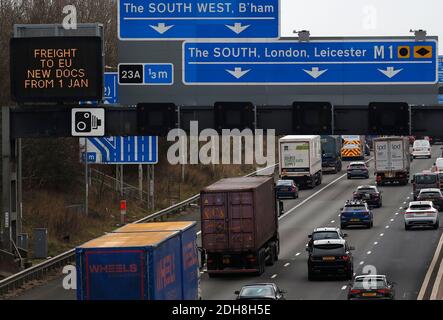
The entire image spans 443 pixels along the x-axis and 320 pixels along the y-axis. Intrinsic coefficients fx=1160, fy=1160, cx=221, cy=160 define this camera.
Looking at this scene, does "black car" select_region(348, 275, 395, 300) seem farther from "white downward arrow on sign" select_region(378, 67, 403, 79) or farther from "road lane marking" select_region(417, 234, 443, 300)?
"white downward arrow on sign" select_region(378, 67, 403, 79)

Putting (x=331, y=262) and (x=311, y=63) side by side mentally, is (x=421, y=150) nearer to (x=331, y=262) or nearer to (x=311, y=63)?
(x=331, y=262)

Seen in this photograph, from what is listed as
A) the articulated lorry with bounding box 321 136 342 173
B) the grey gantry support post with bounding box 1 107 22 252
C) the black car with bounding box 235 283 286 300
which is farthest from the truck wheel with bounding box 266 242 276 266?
the articulated lorry with bounding box 321 136 342 173

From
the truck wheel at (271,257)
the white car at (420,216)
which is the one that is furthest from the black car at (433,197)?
the truck wheel at (271,257)

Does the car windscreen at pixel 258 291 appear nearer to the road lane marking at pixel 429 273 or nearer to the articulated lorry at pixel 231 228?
the road lane marking at pixel 429 273

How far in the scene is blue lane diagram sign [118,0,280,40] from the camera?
38062 millimetres

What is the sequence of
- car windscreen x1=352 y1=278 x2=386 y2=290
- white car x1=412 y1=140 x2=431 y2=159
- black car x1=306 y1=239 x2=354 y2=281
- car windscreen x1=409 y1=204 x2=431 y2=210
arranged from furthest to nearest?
1. white car x1=412 y1=140 x2=431 y2=159
2. car windscreen x1=409 y1=204 x2=431 y2=210
3. black car x1=306 y1=239 x2=354 y2=281
4. car windscreen x1=352 y1=278 x2=386 y2=290

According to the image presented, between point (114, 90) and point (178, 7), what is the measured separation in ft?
25.1

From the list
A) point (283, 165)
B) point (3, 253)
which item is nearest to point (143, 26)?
point (3, 253)

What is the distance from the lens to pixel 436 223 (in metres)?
58.2

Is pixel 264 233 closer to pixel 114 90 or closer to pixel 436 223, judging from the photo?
pixel 114 90

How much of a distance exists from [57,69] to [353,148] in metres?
78.1

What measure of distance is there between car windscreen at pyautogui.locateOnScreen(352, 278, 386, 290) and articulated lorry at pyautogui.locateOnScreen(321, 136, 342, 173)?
202ft

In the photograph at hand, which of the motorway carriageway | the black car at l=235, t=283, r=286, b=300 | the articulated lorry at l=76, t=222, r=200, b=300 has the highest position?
the articulated lorry at l=76, t=222, r=200, b=300

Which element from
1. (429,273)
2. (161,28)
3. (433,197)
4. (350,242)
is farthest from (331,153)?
(161,28)
